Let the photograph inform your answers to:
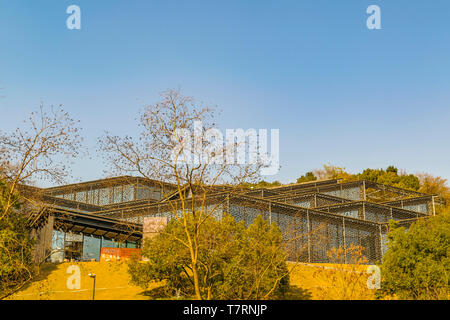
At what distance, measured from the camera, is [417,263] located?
24.4 m

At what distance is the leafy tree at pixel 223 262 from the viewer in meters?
22.8

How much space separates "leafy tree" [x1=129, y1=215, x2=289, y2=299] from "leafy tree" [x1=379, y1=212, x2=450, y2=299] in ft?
18.4

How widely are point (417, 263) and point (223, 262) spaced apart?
33.9 ft

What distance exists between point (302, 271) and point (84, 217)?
20673 millimetres

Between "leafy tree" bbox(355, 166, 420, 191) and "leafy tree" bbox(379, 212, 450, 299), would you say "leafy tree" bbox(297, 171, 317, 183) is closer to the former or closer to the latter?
"leafy tree" bbox(355, 166, 420, 191)

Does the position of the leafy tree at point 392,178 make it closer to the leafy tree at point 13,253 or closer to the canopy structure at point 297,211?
the canopy structure at point 297,211

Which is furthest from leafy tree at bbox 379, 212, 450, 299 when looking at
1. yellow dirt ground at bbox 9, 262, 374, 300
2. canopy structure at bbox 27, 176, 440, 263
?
canopy structure at bbox 27, 176, 440, 263

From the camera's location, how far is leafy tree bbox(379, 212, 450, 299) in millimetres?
23922

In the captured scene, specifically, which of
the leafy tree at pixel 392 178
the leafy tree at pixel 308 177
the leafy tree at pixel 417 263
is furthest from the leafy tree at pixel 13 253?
the leafy tree at pixel 308 177

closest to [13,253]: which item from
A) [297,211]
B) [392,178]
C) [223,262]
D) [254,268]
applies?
[254,268]

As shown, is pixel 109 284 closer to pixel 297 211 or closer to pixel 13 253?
pixel 13 253
